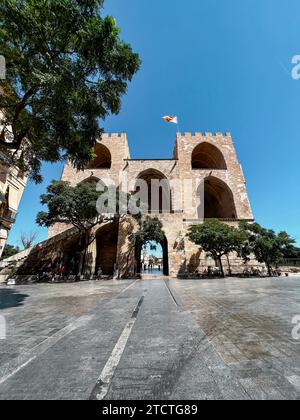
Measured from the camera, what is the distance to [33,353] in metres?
2.51

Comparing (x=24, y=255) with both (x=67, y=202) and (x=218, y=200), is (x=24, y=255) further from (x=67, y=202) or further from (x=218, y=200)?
(x=218, y=200)

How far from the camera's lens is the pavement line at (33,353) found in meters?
2.04

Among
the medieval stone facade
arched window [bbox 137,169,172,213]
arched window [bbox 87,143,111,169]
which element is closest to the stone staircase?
the medieval stone facade

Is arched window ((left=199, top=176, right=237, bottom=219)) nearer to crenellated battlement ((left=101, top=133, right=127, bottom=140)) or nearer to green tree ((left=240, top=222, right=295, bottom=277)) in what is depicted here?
green tree ((left=240, top=222, right=295, bottom=277))

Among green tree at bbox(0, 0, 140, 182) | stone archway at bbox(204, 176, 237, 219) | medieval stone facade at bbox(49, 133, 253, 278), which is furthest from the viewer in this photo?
stone archway at bbox(204, 176, 237, 219)

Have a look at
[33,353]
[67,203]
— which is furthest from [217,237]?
[33,353]

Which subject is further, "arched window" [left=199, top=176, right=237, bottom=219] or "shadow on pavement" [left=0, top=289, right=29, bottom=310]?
"arched window" [left=199, top=176, right=237, bottom=219]

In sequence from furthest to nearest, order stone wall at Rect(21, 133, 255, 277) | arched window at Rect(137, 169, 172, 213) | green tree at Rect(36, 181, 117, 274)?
arched window at Rect(137, 169, 172, 213) → stone wall at Rect(21, 133, 255, 277) → green tree at Rect(36, 181, 117, 274)

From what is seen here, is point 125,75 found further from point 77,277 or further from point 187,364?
point 77,277

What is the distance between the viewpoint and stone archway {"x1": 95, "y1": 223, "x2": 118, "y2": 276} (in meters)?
26.3

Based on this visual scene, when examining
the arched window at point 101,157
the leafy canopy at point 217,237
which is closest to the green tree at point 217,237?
the leafy canopy at point 217,237
